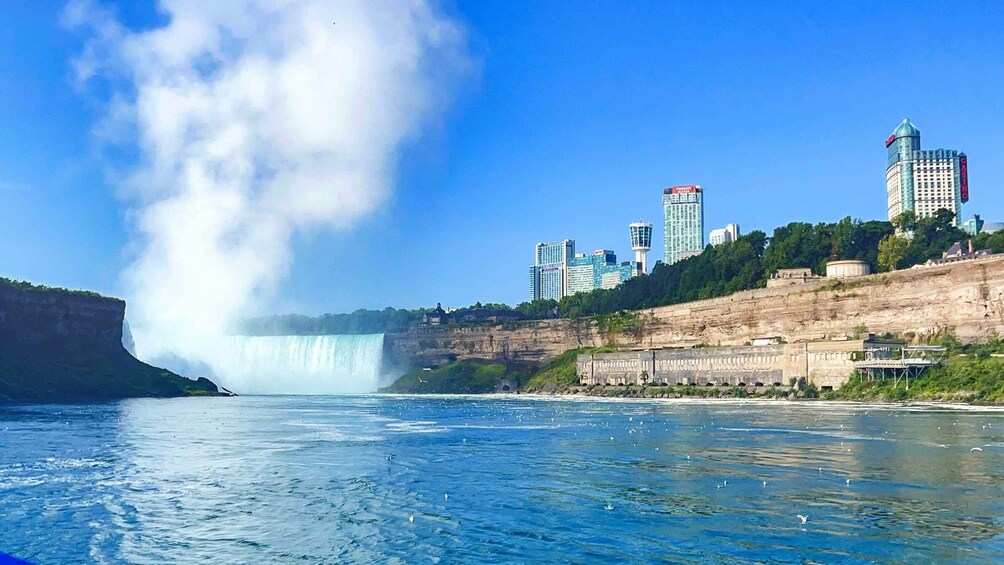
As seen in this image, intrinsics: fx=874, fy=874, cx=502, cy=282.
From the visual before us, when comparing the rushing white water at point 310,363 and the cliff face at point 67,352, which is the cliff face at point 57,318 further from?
the rushing white water at point 310,363

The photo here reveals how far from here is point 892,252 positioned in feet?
317

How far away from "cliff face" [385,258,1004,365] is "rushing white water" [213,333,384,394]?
4.23 m

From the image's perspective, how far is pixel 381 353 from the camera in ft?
425

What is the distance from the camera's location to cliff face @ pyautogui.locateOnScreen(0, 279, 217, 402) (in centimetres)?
7719

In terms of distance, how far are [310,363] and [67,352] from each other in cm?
4385

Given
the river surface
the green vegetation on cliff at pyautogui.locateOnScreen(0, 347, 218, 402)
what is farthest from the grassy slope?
the green vegetation on cliff at pyautogui.locateOnScreen(0, 347, 218, 402)

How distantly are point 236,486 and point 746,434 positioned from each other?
2220 cm

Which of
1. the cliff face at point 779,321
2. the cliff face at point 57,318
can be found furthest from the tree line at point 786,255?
the cliff face at point 57,318

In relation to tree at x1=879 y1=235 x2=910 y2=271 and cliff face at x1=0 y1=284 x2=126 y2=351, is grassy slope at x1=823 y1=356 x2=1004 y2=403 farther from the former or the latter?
cliff face at x1=0 y1=284 x2=126 y2=351

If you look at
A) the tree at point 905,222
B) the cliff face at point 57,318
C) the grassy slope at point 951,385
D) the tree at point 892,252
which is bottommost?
the grassy slope at point 951,385

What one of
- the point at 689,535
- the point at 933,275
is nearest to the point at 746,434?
the point at 689,535

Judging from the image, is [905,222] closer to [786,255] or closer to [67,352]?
[786,255]

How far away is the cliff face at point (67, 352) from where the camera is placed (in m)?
77.2

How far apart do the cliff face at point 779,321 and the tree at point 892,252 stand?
17.5 metres
